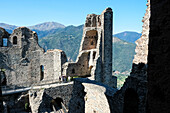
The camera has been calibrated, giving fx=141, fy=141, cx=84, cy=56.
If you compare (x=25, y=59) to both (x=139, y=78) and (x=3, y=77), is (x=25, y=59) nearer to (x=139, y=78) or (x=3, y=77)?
(x=3, y=77)

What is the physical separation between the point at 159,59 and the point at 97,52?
14119mm

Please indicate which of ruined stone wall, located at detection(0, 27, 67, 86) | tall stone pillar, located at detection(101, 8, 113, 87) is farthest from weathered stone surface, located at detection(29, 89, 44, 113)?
tall stone pillar, located at detection(101, 8, 113, 87)

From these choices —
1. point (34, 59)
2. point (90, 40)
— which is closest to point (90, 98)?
point (90, 40)

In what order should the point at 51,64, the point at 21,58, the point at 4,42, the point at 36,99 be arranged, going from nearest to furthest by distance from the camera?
the point at 36,99 → the point at 21,58 → the point at 4,42 → the point at 51,64

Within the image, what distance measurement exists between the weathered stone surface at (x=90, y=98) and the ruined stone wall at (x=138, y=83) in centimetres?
59

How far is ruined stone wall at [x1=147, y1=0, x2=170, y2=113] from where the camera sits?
218 cm

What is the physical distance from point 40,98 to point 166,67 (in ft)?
44.5

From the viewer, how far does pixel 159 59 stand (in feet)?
7.49

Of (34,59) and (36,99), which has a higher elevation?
(34,59)

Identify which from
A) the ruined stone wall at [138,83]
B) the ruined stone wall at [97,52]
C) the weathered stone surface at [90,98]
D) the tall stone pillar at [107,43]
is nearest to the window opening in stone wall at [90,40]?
the ruined stone wall at [97,52]

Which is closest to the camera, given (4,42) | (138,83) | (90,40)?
(138,83)

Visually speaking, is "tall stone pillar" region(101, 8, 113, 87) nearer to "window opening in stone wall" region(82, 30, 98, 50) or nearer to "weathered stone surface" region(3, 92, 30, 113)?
"window opening in stone wall" region(82, 30, 98, 50)

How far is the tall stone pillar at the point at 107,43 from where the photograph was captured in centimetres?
1588

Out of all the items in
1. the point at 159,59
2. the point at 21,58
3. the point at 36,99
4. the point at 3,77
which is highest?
the point at 159,59
